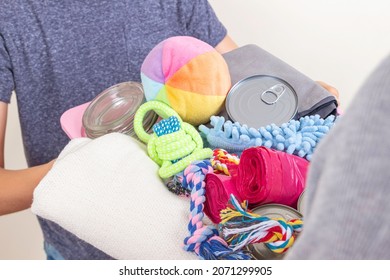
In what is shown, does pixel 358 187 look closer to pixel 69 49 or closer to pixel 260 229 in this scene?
pixel 260 229

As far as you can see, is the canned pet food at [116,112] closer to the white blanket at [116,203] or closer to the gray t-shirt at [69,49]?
the white blanket at [116,203]

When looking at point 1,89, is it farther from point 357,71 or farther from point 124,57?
point 357,71

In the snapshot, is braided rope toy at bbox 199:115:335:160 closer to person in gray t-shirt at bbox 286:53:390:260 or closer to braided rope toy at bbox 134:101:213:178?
braided rope toy at bbox 134:101:213:178

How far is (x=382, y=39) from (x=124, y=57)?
544 mm

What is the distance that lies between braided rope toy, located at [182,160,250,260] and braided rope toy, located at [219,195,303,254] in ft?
0.04

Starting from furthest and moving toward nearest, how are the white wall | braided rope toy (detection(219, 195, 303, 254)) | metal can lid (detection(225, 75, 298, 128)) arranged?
1. the white wall
2. metal can lid (detection(225, 75, 298, 128))
3. braided rope toy (detection(219, 195, 303, 254))

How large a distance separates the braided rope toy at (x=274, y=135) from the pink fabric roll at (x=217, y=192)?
5 centimetres

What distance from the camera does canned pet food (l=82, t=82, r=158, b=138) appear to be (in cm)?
54

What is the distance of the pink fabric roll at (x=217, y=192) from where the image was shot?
414 millimetres

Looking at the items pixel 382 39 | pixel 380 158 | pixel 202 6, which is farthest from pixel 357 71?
pixel 380 158

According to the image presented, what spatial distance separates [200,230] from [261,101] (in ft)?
0.57

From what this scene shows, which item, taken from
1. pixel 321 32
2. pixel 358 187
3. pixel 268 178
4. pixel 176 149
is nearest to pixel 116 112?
pixel 176 149

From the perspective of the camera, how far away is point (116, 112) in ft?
1.85

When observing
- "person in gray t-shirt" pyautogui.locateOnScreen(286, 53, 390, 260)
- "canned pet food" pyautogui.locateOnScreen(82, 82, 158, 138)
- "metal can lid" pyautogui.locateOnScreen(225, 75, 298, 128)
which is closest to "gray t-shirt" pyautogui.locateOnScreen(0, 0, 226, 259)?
"canned pet food" pyautogui.locateOnScreen(82, 82, 158, 138)
